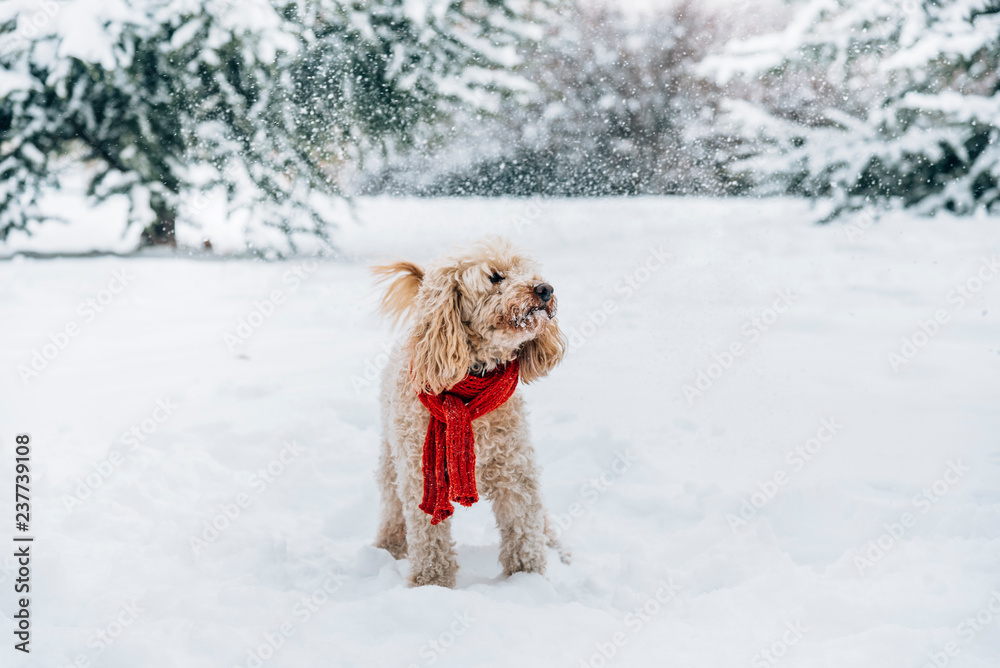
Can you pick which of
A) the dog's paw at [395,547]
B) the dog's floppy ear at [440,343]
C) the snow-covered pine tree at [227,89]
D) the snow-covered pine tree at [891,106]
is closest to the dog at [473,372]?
the dog's floppy ear at [440,343]

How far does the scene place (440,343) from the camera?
8.42ft

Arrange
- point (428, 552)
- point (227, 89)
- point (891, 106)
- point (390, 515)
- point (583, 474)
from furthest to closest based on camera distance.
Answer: point (891, 106) < point (227, 89) < point (583, 474) < point (390, 515) < point (428, 552)

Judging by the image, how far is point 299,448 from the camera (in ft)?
13.8

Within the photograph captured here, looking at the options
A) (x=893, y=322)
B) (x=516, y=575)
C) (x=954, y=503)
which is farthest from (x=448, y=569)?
(x=893, y=322)

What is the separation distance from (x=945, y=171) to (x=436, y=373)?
8414 millimetres

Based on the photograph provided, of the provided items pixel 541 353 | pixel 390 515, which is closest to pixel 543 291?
pixel 541 353

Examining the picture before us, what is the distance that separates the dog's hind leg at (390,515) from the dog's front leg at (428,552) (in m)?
0.47

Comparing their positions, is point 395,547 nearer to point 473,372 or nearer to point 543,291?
point 473,372

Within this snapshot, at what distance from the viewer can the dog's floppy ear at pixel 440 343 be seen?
8.38 ft

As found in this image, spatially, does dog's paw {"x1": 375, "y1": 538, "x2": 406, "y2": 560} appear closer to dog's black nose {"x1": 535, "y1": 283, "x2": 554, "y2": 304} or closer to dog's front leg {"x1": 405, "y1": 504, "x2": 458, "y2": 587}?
dog's front leg {"x1": 405, "y1": 504, "x2": 458, "y2": 587}

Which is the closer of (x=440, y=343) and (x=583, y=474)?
(x=440, y=343)

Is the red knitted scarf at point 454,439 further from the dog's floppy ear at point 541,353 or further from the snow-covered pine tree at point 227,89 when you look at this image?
the snow-covered pine tree at point 227,89

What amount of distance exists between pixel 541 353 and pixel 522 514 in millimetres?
666

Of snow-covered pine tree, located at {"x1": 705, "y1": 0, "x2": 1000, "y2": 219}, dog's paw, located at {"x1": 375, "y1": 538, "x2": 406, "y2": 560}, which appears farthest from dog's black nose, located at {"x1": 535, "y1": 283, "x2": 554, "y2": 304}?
snow-covered pine tree, located at {"x1": 705, "y1": 0, "x2": 1000, "y2": 219}
